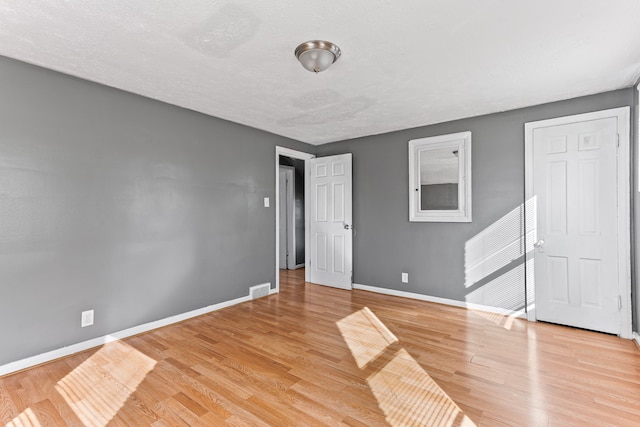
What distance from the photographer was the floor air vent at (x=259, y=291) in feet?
14.0

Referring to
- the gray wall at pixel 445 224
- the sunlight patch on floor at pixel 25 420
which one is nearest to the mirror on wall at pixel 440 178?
the gray wall at pixel 445 224

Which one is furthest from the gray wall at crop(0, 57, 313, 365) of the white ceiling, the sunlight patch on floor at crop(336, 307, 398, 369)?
the sunlight patch on floor at crop(336, 307, 398, 369)

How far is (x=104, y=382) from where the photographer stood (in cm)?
223

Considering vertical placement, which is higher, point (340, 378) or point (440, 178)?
point (440, 178)

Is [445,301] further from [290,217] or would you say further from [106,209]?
[106,209]

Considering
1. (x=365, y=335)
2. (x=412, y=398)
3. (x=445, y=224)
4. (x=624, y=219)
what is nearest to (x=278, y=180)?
(x=445, y=224)

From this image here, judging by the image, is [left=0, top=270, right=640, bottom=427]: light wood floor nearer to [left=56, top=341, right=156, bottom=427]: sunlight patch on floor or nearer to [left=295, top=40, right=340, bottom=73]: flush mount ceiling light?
[left=56, top=341, right=156, bottom=427]: sunlight patch on floor

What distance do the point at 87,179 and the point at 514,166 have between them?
4.36 m

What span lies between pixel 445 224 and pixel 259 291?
8.73ft

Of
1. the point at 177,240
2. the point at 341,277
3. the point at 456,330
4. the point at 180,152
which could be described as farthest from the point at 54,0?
the point at 341,277

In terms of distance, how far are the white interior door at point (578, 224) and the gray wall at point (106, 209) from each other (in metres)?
3.51

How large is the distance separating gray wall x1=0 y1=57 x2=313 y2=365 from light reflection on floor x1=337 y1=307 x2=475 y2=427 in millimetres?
1983

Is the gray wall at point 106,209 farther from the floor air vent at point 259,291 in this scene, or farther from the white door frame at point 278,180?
the white door frame at point 278,180

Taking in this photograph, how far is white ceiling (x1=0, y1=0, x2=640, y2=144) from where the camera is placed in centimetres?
185
